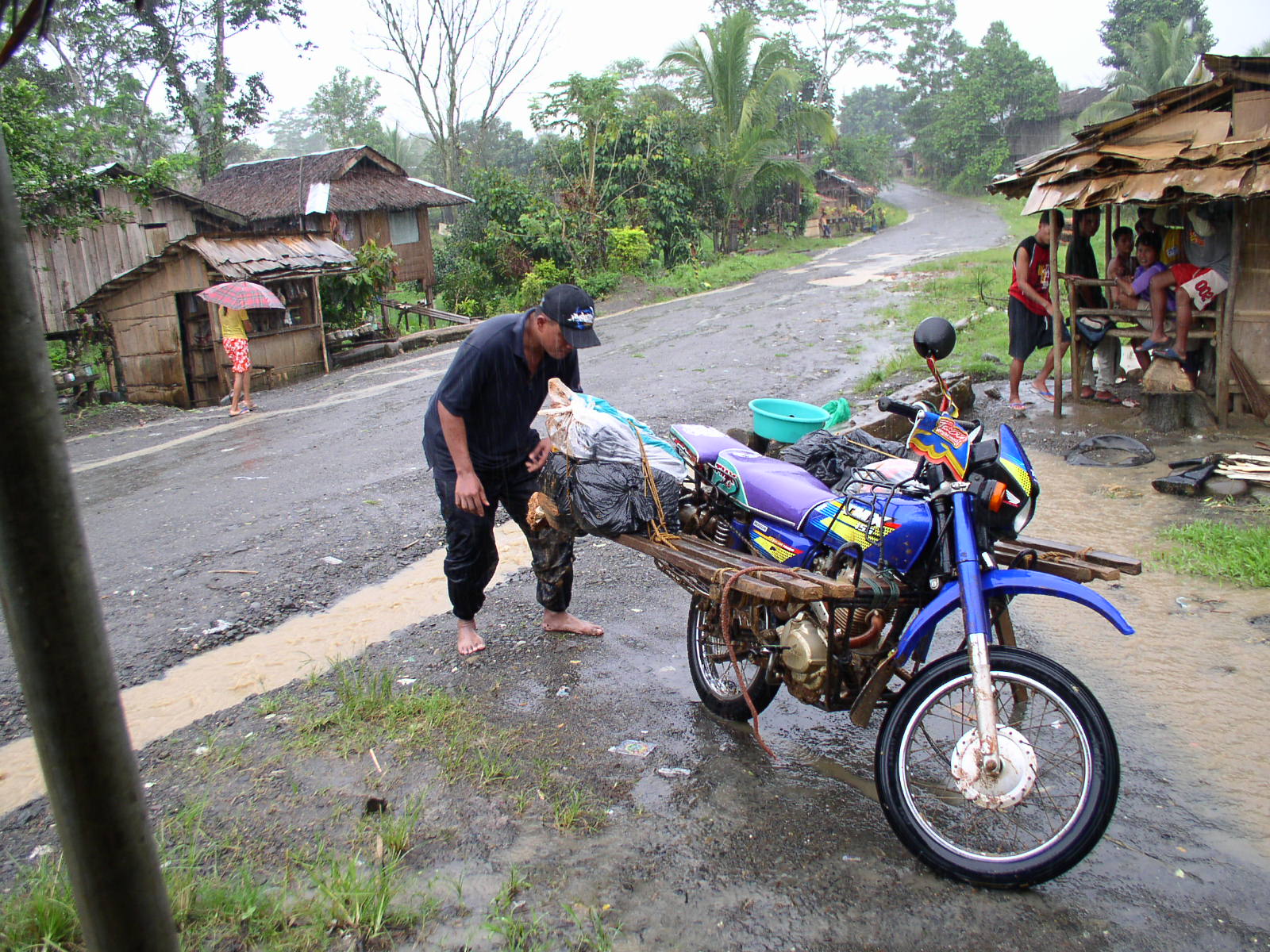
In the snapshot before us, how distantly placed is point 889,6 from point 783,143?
34018 mm

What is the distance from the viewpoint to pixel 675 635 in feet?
15.0

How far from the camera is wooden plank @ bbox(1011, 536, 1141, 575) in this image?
2.83 metres

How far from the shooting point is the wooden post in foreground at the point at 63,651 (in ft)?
4.79

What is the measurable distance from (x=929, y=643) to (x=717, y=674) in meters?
1.01

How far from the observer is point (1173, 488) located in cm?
608

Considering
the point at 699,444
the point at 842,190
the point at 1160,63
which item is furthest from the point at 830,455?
the point at 842,190

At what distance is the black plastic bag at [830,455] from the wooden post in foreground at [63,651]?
8.57 ft

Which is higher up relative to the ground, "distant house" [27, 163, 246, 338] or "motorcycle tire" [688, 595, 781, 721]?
"distant house" [27, 163, 246, 338]

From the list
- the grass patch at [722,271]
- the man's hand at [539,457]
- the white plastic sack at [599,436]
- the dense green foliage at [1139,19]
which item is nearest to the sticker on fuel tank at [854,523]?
the white plastic sack at [599,436]

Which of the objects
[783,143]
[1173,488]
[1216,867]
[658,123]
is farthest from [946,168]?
[1216,867]

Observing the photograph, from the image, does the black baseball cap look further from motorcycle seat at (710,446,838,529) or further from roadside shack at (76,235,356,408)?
roadside shack at (76,235,356,408)

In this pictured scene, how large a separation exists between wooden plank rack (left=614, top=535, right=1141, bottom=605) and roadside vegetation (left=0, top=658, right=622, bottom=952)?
85cm

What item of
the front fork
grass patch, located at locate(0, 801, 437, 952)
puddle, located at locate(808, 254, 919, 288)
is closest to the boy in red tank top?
the front fork

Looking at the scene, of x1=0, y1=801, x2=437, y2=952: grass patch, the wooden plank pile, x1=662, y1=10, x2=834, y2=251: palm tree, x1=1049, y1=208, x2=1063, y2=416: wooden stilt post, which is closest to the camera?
x1=0, y1=801, x2=437, y2=952: grass patch
